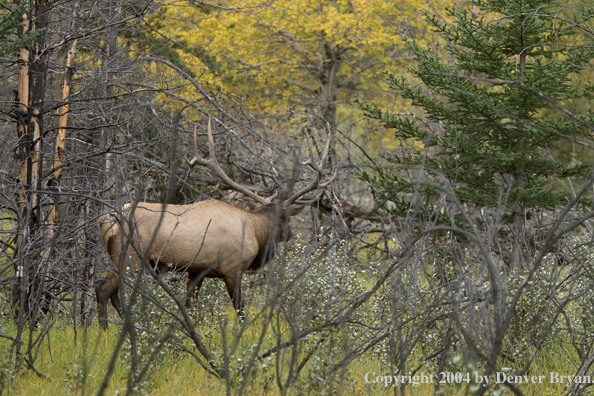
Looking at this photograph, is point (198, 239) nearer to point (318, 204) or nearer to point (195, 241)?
point (195, 241)

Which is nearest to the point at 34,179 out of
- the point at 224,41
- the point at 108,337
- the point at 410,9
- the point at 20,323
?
the point at 108,337

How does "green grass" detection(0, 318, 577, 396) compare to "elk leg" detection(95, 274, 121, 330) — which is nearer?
"green grass" detection(0, 318, 577, 396)

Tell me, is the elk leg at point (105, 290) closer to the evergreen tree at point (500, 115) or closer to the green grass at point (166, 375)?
the green grass at point (166, 375)

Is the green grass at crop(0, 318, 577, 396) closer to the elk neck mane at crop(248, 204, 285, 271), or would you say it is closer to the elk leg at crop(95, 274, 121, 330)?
the elk leg at crop(95, 274, 121, 330)

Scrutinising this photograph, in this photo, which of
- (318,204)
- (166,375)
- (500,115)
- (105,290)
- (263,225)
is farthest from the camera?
(318,204)

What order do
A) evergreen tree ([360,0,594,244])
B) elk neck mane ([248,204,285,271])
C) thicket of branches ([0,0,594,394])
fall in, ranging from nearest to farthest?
thicket of branches ([0,0,594,394])
evergreen tree ([360,0,594,244])
elk neck mane ([248,204,285,271])

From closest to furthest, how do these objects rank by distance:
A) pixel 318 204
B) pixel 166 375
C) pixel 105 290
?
pixel 166 375
pixel 105 290
pixel 318 204

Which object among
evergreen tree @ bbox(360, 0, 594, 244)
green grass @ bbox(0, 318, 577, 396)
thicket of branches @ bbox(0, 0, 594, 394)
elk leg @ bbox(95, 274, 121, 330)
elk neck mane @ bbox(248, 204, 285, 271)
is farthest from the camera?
elk neck mane @ bbox(248, 204, 285, 271)

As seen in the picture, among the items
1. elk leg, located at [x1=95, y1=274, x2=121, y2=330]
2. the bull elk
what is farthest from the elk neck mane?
elk leg, located at [x1=95, y1=274, x2=121, y2=330]

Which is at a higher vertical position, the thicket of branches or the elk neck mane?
the thicket of branches

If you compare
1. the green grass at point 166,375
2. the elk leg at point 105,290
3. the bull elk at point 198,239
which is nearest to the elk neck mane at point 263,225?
the bull elk at point 198,239

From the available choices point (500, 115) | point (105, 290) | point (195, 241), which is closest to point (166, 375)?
point (105, 290)

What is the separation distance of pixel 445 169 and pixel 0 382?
5635 millimetres

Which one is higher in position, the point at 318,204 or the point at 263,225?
the point at 263,225
